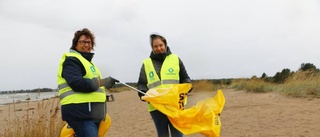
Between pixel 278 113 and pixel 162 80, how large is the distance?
21.5ft

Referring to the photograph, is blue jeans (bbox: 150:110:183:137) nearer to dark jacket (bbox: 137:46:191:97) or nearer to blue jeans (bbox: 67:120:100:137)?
dark jacket (bbox: 137:46:191:97)

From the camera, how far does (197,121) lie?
4055 millimetres

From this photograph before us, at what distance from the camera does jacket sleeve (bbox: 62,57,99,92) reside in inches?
138

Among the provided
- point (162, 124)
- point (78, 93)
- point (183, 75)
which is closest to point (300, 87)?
point (183, 75)

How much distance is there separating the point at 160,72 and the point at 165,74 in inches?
2.6

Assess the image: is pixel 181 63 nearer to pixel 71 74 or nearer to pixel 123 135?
pixel 71 74

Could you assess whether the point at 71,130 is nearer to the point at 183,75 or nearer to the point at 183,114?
the point at 183,114

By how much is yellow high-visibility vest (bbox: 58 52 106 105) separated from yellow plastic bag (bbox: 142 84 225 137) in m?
0.63

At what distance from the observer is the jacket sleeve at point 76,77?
138 inches

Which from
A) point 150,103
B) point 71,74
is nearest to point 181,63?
point 150,103

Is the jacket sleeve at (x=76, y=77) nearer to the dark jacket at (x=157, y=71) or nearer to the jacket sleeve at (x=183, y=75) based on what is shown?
the dark jacket at (x=157, y=71)

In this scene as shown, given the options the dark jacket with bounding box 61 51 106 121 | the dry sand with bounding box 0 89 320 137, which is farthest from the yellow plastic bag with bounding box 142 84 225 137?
the dry sand with bounding box 0 89 320 137

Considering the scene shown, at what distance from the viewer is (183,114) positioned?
401cm

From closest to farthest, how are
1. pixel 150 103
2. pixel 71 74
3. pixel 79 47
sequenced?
pixel 71 74
pixel 79 47
pixel 150 103
